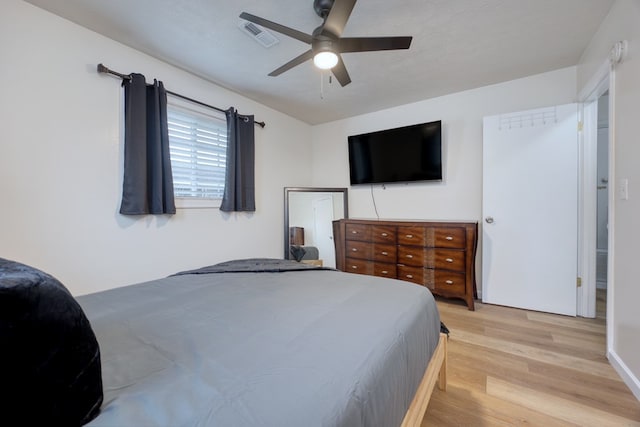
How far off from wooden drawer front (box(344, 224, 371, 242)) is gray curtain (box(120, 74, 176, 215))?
2049 mm

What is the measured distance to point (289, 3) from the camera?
1.81 meters

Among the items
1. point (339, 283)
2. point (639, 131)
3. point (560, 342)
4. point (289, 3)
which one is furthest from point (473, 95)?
point (339, 283)

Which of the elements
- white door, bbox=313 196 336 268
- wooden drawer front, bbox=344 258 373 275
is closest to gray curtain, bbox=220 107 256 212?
white door, bbox=313 196 336 268

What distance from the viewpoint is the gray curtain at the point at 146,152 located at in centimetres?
225

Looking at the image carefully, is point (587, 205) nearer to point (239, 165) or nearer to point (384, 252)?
point (384, 252)

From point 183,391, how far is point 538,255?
3298 millimetres

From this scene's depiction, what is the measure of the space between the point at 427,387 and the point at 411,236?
6.47 ft

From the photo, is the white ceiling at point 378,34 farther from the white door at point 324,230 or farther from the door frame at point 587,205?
the white door at point 324,230

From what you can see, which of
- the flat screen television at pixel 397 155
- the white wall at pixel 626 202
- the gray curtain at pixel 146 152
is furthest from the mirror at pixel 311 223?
the white wall at pixel 626 202

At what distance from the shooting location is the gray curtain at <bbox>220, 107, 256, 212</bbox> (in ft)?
10.1

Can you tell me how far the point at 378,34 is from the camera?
2.15m

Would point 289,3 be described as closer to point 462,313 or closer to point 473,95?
point 473,95

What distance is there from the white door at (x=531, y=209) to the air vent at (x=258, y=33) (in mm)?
2388

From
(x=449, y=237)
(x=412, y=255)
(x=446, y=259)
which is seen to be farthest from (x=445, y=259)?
(x=412, y=255)
